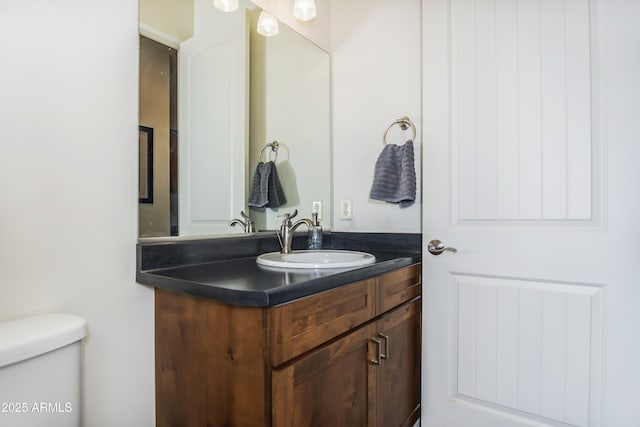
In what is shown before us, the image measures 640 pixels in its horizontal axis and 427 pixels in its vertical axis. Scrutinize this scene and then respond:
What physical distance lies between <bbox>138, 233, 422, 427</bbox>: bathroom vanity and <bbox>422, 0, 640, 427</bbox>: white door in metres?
0.36

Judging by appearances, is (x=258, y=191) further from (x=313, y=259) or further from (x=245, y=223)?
(x=313, y=259)

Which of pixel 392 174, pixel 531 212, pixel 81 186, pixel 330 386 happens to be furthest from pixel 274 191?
pixel 531 212

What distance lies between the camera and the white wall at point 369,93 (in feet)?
5.40

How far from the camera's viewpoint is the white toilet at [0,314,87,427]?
688 millimetres

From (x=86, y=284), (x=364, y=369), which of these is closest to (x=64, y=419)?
(x=86, y=284)

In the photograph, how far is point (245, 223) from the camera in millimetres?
1461

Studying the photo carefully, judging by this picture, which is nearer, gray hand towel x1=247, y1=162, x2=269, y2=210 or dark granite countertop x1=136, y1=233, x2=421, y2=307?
dark granite countertop x1=136, y1=233, x2=421, y2=307

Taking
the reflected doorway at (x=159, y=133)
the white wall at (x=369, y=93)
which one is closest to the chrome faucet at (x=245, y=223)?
the reflected doorway at (x=159, y=133)

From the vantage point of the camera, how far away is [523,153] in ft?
4.39

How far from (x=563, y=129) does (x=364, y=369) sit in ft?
3.60

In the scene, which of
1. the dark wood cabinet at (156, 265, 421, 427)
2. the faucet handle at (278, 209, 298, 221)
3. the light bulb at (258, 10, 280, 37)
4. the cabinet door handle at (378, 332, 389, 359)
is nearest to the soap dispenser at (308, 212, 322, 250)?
the faucet handle at (278, 209, 298, 221)

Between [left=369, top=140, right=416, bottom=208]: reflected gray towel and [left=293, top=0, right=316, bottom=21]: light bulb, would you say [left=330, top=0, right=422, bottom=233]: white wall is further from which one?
[left=293, top=0, right=316, bottom=21]: light bulb

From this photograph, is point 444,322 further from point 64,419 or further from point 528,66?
point 64,419

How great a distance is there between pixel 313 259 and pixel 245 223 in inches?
12.6
